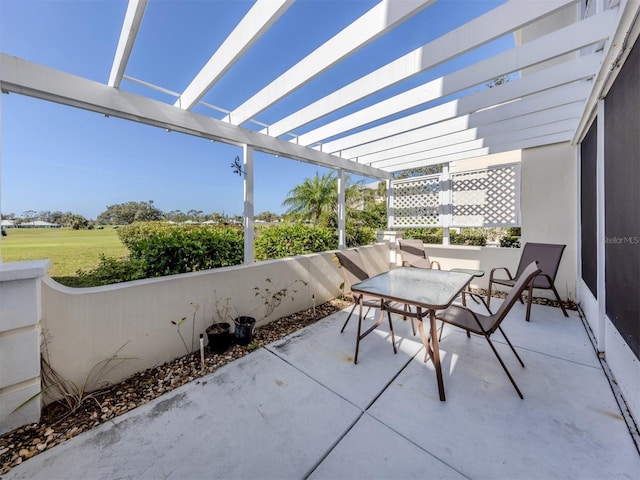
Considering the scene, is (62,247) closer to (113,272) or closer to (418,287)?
(113,272)

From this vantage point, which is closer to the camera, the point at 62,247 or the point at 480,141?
the point at 62,247

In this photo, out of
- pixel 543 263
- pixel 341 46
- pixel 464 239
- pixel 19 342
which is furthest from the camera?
pixel 464 239

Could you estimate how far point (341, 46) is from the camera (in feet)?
7.82

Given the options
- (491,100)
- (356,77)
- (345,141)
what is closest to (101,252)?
(356,77)

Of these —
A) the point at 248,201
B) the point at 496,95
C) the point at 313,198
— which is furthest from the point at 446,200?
the point at 248,201

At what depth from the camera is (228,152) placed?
3.91m

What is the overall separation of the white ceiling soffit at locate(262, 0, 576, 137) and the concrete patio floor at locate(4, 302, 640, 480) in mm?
3236

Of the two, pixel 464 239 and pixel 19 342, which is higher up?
pixel 464 239

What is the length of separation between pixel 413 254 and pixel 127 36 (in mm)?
5809

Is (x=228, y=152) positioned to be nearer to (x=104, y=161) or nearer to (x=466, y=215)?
(x=104, y=161)

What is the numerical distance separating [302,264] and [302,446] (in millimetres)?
2932

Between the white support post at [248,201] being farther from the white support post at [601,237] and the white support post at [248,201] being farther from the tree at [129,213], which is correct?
the white support post at [601,237]

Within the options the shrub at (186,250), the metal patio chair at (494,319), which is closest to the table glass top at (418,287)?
the metal patio chair at (494,319)

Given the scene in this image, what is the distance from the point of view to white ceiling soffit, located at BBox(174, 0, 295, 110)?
200 centimetres
